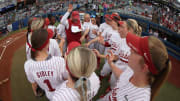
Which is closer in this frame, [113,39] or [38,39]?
[38,39]

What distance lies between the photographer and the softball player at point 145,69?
1081 mm

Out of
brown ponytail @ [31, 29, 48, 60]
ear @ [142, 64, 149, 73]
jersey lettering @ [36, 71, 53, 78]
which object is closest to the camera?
ear @ [142, 64, 149, 73]

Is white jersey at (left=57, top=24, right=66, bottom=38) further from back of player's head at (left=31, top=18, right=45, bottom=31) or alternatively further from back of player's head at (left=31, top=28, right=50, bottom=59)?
back of player's head at (left=31, top=28, right=50, bottom=59)

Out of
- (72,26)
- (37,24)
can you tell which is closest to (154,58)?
(37,24)

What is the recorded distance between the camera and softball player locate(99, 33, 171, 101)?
42.6 inches

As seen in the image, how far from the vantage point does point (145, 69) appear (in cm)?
120

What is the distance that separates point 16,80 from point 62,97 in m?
3.93

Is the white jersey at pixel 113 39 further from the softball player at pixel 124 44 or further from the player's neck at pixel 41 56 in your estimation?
the player's neck at pixel 41 56

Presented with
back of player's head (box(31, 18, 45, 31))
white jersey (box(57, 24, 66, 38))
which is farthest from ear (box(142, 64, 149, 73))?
white jersey (box(57, 24, 66, 38))

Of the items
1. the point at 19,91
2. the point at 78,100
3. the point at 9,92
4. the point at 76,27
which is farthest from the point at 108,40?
the point at 9,92

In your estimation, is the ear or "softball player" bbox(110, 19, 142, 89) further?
"softball player" bbox(110, 19, 142, 89)

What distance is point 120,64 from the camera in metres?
2.66

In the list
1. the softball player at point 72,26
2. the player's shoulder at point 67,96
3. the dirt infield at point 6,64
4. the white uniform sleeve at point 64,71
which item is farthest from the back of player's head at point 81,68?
the dirt infield at point 6,64

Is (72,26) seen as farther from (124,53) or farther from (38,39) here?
(38,39)
